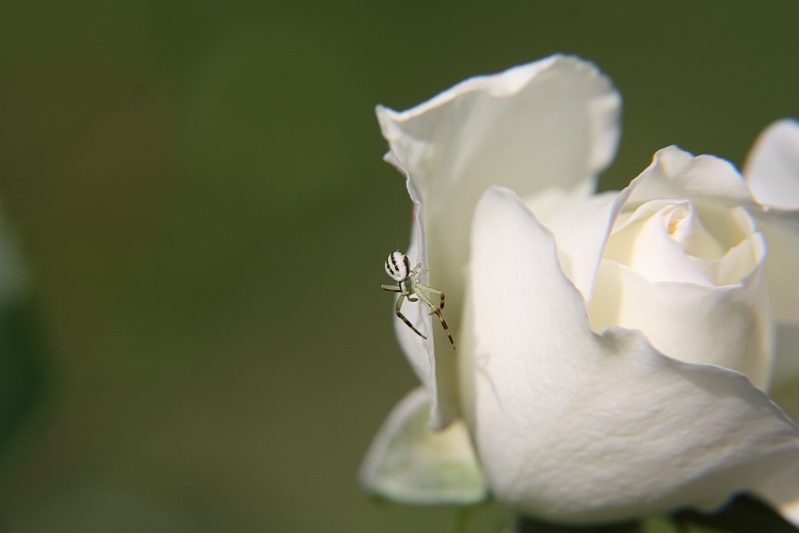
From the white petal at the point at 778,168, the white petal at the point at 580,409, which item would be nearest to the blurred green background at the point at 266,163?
the white petal at the point at 778,168

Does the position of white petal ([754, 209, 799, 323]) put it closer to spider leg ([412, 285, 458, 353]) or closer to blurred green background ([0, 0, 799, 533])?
spider leg ([412, 285, 458, 353])

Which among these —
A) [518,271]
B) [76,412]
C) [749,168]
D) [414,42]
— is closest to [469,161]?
[518,271]

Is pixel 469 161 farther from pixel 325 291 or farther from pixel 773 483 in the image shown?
pixel 325 291

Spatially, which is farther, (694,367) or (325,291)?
(325,291)

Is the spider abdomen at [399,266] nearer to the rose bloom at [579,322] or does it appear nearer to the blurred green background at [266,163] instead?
the rose bloom at [579,322]

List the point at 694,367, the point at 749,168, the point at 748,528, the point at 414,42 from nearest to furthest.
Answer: the point at 694,367 < the point at 748,528 < the point at 749,168 < the point at 414,42

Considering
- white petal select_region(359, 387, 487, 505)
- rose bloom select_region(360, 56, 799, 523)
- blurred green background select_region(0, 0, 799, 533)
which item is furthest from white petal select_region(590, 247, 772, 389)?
blurred green background select_region(0, 0, 799, 533)
